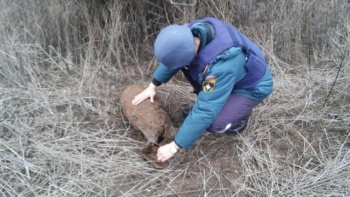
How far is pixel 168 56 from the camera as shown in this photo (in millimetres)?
1883

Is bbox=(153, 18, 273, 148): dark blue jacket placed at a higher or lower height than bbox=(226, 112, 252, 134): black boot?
higher

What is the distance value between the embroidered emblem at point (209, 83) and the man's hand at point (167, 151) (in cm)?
37

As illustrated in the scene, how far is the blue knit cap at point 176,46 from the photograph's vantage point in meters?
1.85

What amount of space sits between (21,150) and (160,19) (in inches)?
71.7

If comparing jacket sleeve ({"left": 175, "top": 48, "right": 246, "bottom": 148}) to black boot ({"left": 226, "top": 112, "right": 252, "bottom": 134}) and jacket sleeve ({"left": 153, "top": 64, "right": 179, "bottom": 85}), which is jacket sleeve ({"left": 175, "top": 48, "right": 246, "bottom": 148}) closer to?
jacket sleeve ({"left": 153, "top": 64, "right": 179, "bottom": 85})

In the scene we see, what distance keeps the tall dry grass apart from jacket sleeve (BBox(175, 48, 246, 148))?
1.14ft

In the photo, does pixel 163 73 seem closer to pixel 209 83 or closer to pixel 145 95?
pixel 145 95

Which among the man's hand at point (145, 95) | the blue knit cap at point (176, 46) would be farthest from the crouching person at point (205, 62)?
the man's hand at point (145, 95)

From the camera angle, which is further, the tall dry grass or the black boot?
the black boot

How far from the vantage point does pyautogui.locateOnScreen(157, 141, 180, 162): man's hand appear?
2.10m

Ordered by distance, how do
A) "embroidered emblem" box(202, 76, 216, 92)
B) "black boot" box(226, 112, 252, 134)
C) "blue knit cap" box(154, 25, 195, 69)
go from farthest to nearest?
1. "black boot" box(226, 112, 252, 134)
2. "embroidered emblem" box(202, 76, 216, 92)
3. "blue knit cap" box(154, 25, 195, 69)

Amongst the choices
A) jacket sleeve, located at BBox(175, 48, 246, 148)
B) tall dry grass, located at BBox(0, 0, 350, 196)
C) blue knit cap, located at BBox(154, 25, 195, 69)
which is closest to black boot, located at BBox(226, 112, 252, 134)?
tall dry grass, located at BBox(0, 0, 350, 196)

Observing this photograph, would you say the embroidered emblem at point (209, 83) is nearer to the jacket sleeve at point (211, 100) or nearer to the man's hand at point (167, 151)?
the jacket sleeve at point (211, 100)

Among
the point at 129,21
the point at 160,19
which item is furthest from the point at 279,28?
the point at 129,21
